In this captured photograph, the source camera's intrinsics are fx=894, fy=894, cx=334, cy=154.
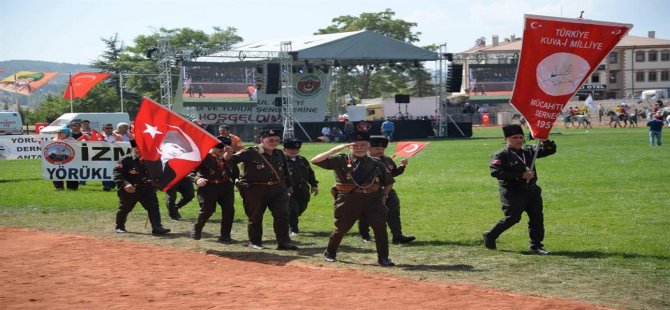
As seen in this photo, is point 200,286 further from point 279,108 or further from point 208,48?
point 208,48

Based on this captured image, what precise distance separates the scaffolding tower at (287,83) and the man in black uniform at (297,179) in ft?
114

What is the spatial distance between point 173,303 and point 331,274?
2.35m

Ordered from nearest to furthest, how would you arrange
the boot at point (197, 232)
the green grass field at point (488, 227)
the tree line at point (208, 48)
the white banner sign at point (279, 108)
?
Result: 1. the green grass field at point (488, 227)
2. the boot at point (197, 232)
3. the white banner sign at point (279, 108)
4. the tree line at point (208, 48)

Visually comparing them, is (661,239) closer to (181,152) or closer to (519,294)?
(519,294)

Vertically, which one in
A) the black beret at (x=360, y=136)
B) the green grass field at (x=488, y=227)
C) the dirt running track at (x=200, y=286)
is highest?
the black beret at (x=360, y=136)

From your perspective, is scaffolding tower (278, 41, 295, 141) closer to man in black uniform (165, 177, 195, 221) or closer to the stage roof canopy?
the stage roof canopy

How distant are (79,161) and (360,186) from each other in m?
13.9

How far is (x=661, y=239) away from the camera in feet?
44.2

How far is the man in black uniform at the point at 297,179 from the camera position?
1456cm

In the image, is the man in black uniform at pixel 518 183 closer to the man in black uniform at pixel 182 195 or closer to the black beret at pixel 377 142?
the black beret at pixel 377 142

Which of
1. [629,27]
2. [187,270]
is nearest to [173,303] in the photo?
[187,270]

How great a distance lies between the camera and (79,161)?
77.4 ft

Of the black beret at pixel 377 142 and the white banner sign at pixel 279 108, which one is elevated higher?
the white banner sign at pixel 279 108

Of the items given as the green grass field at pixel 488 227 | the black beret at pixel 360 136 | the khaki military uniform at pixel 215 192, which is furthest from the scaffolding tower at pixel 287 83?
the black beret at pixel 360 136
